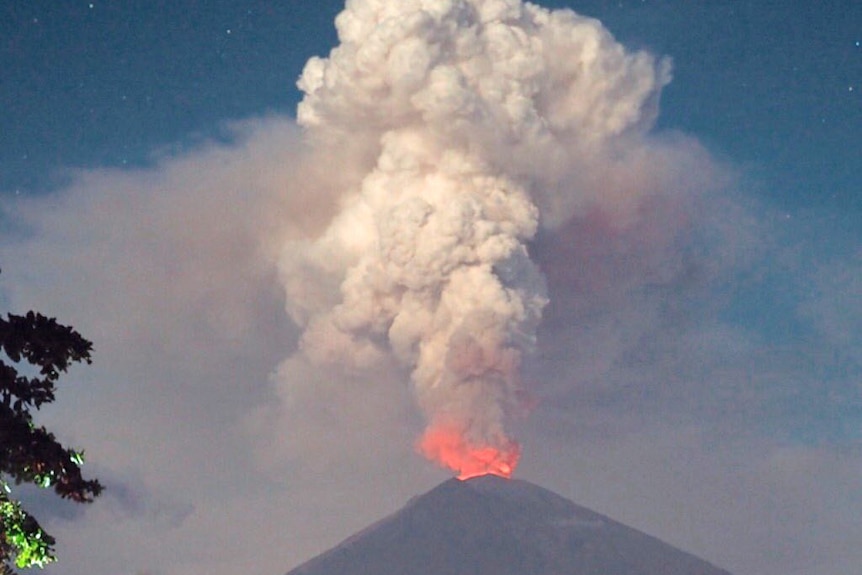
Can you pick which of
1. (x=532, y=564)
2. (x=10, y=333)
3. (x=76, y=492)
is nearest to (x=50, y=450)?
(x=76, y=492)

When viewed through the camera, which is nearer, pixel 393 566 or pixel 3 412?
pixel 3 412

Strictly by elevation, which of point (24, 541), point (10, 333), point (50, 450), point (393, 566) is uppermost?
point (393, 566)

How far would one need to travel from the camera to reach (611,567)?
19425 cm

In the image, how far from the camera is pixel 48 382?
424 inches

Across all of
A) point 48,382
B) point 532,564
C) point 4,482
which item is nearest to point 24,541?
point 4,482

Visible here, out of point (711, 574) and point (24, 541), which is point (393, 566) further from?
point (24, 541)

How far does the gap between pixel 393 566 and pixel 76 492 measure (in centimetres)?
18969

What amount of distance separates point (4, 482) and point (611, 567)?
190517 mm

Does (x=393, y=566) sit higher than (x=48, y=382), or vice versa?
(x=393, y=566)

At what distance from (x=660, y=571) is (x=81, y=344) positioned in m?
195

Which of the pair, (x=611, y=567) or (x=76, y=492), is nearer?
(x=76, y=492)

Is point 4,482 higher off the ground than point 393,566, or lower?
lower

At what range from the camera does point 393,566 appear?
7702 inches

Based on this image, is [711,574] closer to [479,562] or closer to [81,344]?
[479,562]
